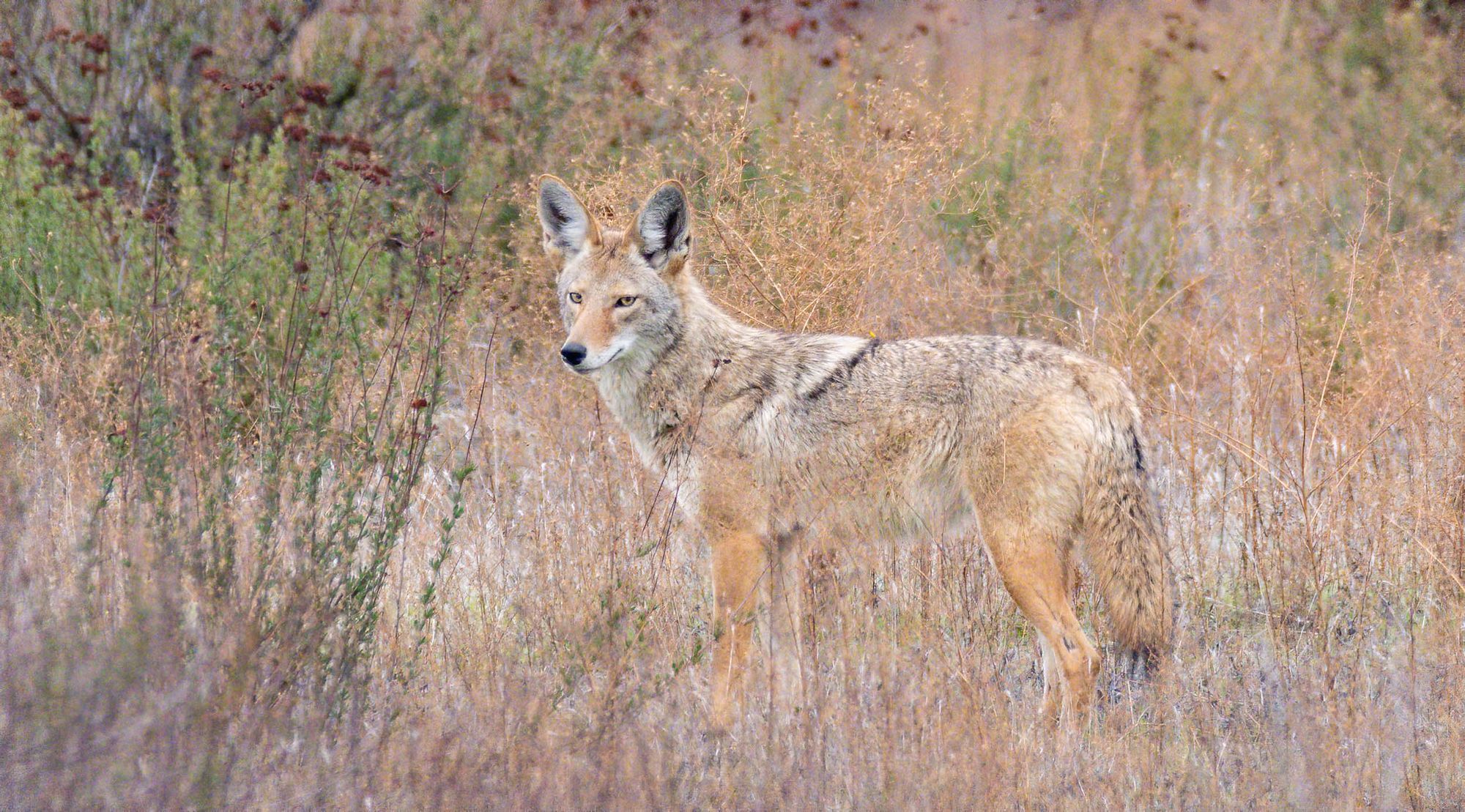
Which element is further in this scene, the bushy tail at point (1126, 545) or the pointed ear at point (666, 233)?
the pointed ear at point (666, 233)

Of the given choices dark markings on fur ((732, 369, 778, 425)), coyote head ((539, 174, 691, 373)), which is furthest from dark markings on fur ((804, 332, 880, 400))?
coyote head ((539, 174, 691, 373))

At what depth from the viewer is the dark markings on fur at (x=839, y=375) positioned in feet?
14.1

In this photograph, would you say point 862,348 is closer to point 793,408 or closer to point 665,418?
point 793,408

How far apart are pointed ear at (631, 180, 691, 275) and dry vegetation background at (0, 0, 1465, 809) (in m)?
0.68

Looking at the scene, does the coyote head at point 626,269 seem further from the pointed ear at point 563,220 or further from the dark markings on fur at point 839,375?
the dark markings on fur at point 839,375

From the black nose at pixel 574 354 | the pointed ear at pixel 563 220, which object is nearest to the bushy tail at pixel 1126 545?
the black nose at pixel 574 354

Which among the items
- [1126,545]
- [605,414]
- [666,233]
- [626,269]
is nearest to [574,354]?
[626,269]

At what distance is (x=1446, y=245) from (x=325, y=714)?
702cm

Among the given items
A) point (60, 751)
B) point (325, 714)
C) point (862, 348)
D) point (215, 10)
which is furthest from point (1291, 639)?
point (215, 10)

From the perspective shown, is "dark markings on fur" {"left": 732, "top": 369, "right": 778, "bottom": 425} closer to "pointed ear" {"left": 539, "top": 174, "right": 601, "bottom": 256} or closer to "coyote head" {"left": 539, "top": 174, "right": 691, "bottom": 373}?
"coyote head" {"left": 539, "top": 174, "right": 691, "bottom": 373}

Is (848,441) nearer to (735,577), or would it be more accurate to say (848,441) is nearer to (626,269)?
(735,577)

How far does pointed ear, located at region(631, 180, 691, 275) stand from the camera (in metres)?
4.34

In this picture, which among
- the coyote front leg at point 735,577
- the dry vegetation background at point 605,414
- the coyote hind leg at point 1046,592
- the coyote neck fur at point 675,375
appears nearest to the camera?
the dry vegetation background at point 605,414

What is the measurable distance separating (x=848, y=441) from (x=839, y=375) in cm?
23
